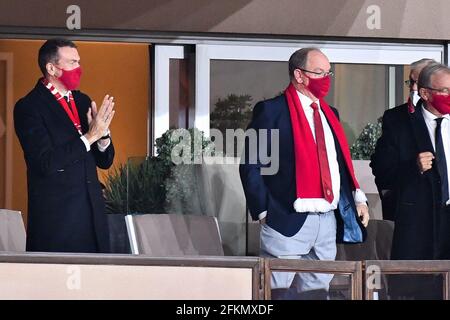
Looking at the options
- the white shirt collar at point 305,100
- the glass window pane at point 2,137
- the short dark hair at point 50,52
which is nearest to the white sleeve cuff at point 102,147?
the short dark hair at point 50,52

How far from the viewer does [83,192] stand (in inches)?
281

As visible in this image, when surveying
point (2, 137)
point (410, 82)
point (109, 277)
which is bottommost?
point (109, 277)

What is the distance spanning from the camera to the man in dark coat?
698 cm

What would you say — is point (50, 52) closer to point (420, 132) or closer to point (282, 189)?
point (282, 189)

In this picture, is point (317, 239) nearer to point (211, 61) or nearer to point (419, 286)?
point (419, 286)

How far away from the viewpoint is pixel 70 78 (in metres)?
7.09

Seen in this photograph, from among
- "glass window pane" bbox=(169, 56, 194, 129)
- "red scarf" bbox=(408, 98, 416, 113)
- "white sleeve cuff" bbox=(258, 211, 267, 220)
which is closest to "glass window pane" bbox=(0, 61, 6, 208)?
"glass window pane" bbox=(169, 56, 194, 129)

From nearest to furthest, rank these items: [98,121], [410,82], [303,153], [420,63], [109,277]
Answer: [109,277]
[303,153]
[98,121]
[410,82]
[420,63]

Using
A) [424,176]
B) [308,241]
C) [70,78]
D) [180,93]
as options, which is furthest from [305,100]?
[180,93]

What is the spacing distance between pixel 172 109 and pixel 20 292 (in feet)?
8.79

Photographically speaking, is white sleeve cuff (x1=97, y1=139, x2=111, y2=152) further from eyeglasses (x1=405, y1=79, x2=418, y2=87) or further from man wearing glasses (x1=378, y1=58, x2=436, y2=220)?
eyeglasses (x1=405, y1=79, x2=418, y2=87)

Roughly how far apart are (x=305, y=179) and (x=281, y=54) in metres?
1.58

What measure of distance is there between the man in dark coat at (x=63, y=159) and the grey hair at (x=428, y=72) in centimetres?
183

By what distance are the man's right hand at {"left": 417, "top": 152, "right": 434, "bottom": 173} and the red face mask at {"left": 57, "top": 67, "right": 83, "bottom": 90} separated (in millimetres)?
1930
